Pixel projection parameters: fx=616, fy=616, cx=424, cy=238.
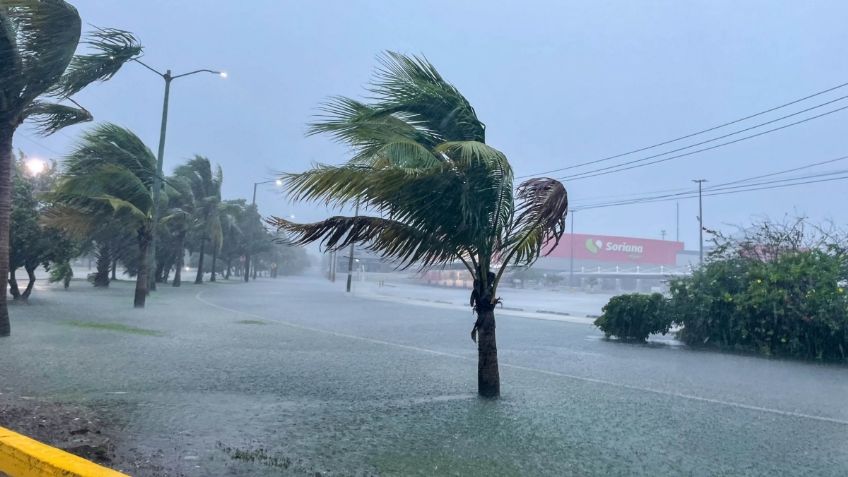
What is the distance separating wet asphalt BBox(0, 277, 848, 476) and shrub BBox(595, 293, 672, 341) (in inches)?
56.3

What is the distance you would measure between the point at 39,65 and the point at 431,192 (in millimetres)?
6841

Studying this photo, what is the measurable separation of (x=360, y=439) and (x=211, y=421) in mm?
1509

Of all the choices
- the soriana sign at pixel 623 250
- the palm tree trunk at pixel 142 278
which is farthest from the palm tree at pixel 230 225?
the soriana sign at pixel 623 250

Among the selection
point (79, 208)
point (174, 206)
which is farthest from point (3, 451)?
point (174, 206)

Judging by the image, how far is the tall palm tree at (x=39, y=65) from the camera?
889 centimetres

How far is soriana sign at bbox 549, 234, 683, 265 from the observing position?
74750mm

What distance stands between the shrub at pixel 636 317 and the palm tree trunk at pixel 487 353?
29.3 feet

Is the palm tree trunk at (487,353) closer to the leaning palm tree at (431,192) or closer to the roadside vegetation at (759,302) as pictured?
the leaning palm tree at (431,192)

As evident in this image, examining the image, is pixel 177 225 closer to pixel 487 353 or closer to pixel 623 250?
pixel 487 353

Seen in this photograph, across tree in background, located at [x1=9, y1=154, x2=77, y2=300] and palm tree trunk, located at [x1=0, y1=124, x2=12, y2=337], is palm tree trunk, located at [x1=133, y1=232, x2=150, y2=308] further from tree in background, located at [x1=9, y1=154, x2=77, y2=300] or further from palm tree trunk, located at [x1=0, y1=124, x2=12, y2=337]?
palm tree trunk, located at [x1=0, y1=124, x2=12, y2=337]

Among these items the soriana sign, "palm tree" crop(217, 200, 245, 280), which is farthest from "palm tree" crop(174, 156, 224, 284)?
the soriana sign

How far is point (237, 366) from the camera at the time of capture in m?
9.28

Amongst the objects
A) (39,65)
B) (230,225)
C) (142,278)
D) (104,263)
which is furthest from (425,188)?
(230,225)

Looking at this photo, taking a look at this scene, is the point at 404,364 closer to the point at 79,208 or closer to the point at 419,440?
the point at 419,440
